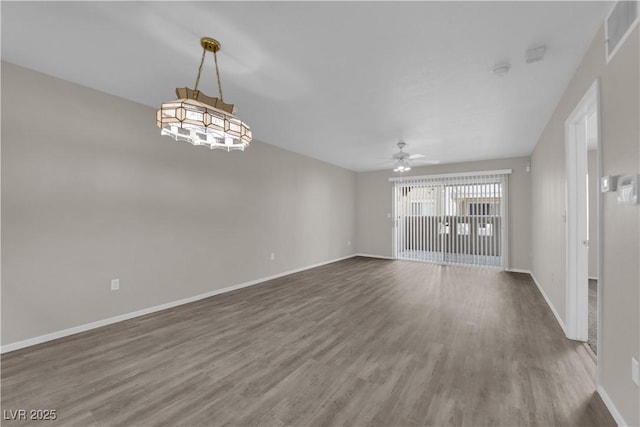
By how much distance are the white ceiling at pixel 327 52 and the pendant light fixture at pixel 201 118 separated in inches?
14.7

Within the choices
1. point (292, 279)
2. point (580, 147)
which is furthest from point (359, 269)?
point (580, 147)

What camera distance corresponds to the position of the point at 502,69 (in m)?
2.47

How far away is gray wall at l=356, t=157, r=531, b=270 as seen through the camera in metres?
6.14

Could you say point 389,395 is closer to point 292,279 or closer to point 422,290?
point 422,290

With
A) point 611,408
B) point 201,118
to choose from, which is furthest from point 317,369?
point 201,118

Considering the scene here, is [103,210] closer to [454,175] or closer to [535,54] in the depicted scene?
[535,54]

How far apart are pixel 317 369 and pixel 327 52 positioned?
9.22 ft

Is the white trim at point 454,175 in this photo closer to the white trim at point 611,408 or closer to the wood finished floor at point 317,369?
the wood finished floor at point 317,369

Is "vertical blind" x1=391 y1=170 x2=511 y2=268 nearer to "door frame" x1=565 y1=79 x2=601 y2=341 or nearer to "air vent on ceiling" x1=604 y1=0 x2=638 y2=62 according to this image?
"door frame" x1=565 y1=79 x2=601 y2=341

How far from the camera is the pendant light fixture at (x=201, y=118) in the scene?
6.43ft

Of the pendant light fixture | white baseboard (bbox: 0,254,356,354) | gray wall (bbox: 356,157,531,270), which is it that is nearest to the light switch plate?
the pendant light fixture

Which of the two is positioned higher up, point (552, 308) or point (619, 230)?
point (619, 230)

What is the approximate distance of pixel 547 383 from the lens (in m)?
2.04

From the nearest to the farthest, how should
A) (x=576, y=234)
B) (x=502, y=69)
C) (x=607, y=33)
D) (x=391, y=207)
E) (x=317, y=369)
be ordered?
(x=607, y=33)
(x=317, y=369)
(x=502, y=69)
(x=576, y=234)
(x=391, y=207)
